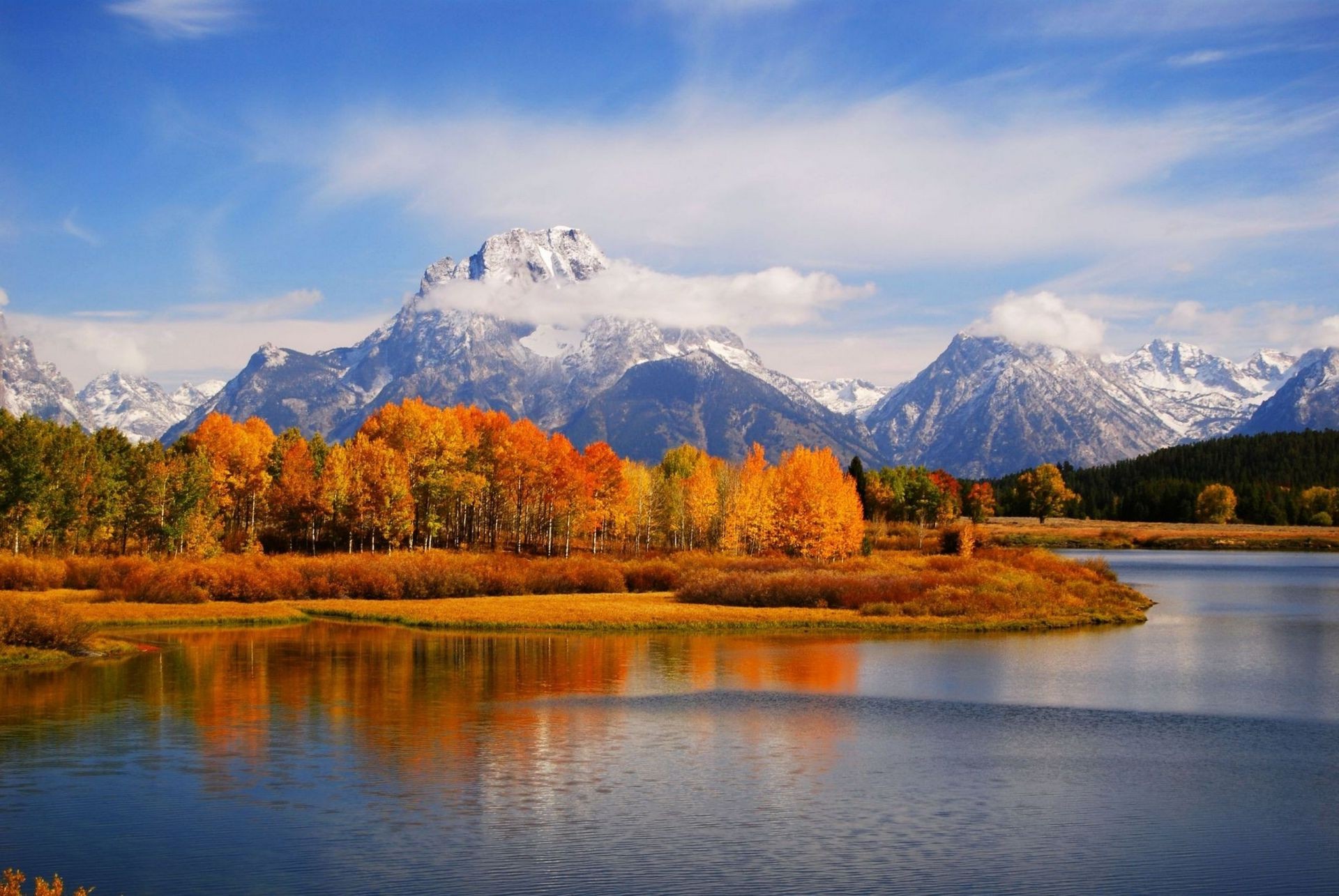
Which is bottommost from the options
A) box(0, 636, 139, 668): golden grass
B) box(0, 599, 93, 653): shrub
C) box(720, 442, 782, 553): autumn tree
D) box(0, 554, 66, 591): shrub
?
box(0, 636, 139, 668): golden grass

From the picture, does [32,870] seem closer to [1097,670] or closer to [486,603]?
[1097,670]

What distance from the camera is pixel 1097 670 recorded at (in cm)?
5119

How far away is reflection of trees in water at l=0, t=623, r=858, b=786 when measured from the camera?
3297 centimetres

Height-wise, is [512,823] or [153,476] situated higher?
[153,476]

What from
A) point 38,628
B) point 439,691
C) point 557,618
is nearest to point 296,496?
point 557,618

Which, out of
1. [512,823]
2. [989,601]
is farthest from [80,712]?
[989,601]

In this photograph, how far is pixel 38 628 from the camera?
48.9 meters

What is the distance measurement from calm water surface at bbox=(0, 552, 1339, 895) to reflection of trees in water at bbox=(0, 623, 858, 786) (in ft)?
0.70

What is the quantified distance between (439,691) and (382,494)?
203 feet

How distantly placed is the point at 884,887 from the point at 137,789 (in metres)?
18.8

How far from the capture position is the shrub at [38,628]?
48656 millimetres

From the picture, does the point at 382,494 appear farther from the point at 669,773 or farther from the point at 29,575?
the point at 669,773

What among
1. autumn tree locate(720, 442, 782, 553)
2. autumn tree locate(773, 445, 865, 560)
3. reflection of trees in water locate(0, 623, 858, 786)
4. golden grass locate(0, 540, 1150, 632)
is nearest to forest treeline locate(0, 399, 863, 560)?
autumn tree locate(773, 445, 865, 560)

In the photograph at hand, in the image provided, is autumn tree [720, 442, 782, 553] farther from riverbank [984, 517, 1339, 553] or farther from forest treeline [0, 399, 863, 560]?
riverbank [984, 517, 1339, 553]
